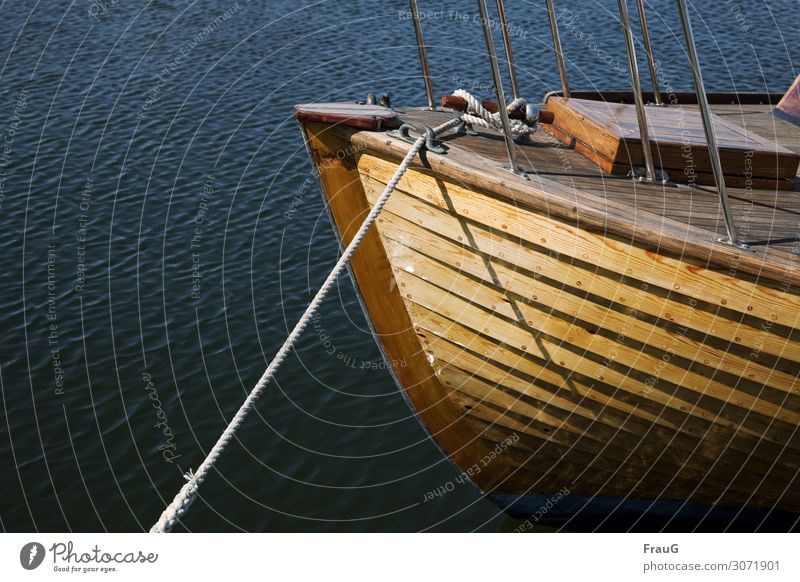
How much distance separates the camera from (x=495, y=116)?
8031 mm

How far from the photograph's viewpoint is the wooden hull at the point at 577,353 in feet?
22.5

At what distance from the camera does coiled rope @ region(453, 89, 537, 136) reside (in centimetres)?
805

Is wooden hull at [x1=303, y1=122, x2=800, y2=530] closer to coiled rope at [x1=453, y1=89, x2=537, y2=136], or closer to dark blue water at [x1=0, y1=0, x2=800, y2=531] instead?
coiled rope at [x1=453, y1=89, x2=537, y2=136]

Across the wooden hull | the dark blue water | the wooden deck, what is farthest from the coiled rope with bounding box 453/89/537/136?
the dark blue water

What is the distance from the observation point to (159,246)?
1454 centimetres

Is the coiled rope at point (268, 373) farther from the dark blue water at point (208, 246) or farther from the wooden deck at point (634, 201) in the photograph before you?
the dark blue water at point (208, 246)

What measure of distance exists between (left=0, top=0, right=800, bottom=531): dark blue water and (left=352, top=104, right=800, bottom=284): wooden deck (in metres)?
4.05

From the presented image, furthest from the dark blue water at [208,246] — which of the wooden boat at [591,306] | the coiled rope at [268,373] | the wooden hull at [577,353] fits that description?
the coiled rope at [268,373]

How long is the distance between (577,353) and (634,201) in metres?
1.36

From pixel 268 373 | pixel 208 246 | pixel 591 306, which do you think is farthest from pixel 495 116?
pixel 208 246

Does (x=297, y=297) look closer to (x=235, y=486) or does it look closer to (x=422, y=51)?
(x=235, y=486)

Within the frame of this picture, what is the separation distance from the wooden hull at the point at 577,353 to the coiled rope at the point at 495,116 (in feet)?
3.67

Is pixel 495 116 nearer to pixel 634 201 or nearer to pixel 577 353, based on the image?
pixel 634 201
